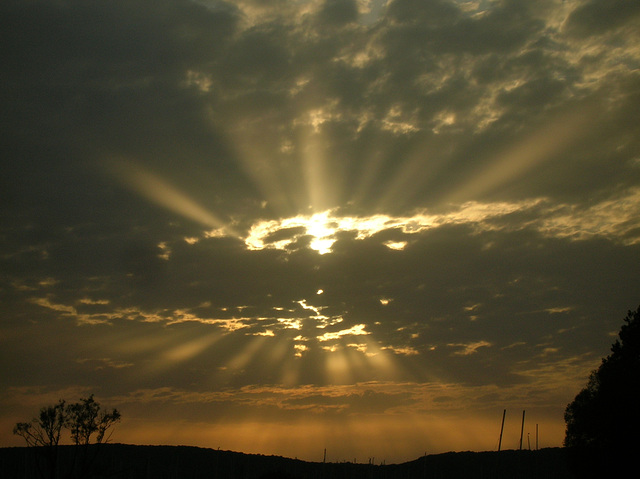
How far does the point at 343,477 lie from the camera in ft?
509

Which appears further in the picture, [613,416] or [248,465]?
[248,465]

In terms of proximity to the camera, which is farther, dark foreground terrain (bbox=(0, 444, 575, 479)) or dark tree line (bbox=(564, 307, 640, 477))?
dark foreground terrain (bbox=(0, 444, 575, 479))

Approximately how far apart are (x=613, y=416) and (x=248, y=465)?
380ft

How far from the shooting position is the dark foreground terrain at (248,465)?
13050 centimetres

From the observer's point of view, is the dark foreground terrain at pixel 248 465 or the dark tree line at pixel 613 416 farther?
the dark foreground terrain at pixel 248 465

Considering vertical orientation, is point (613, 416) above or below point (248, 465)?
above

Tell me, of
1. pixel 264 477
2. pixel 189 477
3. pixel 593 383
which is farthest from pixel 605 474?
pixel 189 477

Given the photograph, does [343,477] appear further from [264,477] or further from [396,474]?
[264,477]

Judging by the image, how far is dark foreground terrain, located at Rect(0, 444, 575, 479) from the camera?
130500 millimetres

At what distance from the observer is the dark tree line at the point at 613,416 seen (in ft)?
160

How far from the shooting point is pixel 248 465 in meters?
149

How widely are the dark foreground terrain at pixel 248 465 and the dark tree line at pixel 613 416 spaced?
7719 cm

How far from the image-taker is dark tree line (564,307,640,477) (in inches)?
1919

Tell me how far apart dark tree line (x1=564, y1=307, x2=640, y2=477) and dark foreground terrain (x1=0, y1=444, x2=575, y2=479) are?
77187mm
